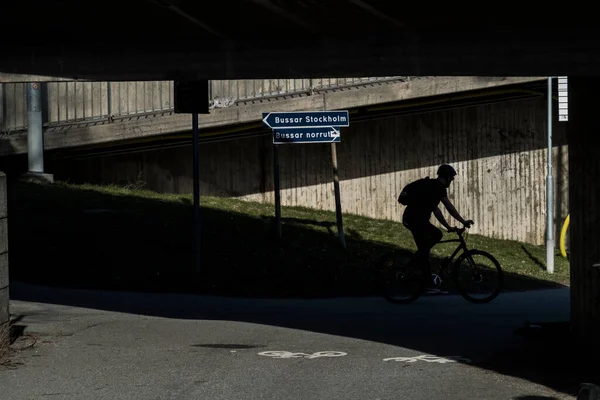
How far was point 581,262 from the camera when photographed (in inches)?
438

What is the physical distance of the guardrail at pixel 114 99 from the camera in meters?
21.8

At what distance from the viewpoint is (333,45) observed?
420 inches

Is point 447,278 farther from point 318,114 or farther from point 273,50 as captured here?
point 273,50

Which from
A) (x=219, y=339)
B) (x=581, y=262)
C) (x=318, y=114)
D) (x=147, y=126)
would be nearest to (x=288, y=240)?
(x=318, y=114)

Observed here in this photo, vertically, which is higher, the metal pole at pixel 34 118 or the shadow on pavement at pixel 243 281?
the metal pole at pixel 34 118

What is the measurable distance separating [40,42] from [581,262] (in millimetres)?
5425

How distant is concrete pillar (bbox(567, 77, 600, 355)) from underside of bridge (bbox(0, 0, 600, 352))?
0.01m

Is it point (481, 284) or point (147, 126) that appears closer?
point (481, 284)

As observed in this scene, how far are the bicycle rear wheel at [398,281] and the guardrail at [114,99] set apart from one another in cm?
713

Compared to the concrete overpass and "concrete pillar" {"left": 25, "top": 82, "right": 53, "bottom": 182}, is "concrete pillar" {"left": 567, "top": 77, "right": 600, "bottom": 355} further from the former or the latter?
"concrete pillar" {"left": 25, "top": 82, "right": 53, "bottom": 182}

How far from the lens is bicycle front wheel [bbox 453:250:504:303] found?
1523 centimetres

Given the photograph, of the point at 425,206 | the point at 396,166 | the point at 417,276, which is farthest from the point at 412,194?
the point at 396,166

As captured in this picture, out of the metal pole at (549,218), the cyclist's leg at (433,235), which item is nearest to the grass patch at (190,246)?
the metal pole at (549,218)

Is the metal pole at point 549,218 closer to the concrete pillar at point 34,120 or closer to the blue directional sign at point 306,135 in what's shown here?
the blue directional sign at point 306,135
